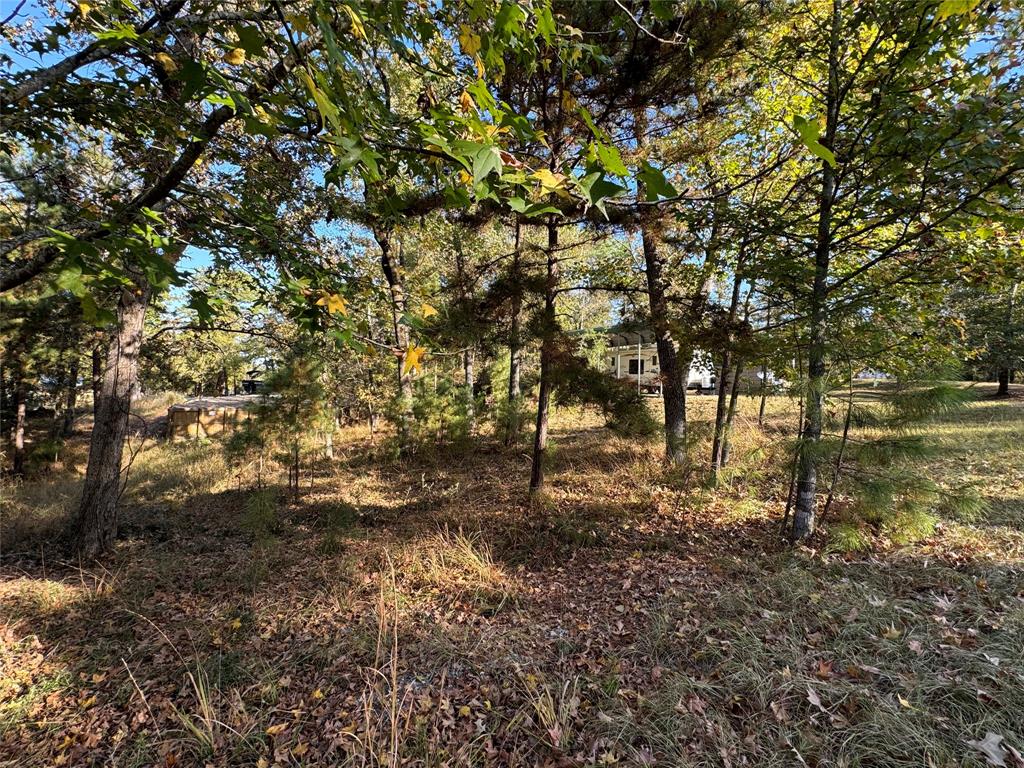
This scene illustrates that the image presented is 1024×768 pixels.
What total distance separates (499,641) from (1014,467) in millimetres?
8809

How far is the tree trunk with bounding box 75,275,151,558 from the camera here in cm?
549

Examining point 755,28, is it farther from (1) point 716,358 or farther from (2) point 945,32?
(1) point 716,358

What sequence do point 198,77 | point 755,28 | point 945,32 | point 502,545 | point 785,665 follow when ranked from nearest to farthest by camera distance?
point 198,77, point 785,665, point 945,32, point 755,28, point 502,545

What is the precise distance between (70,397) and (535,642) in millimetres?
19887

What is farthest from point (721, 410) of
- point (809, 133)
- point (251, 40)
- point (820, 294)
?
point (251, 40)

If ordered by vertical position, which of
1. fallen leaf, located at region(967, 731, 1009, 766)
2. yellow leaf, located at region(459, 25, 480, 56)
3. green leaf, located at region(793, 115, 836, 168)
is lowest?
fallen leaf, located at region(967, 731, 1009, 766)

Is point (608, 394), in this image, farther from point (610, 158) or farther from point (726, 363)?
point (610, 158)

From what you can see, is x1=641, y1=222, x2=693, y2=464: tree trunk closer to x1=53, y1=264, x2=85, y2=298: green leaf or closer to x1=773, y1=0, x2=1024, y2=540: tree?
x1=773, y1=0, x2=1024, y2=540: tree

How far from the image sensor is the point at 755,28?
4828 millimetres


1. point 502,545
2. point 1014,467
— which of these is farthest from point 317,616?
point 1014,467

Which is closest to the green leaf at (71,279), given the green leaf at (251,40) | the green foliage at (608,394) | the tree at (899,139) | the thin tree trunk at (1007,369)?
the green leaf at (251,40)

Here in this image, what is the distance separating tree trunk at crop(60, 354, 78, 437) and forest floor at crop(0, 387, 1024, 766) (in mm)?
9850

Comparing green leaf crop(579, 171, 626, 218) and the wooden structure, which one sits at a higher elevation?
green leaf crop(579, 171, 626, 218)

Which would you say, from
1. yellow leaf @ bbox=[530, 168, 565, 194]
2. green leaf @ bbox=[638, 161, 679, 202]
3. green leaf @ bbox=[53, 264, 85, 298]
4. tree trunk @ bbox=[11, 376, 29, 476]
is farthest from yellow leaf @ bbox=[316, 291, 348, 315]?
tree trunk @ bbox=[11, 376, 29, 476]
